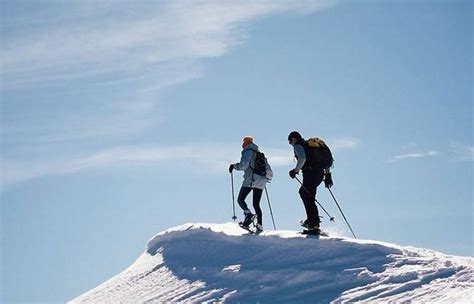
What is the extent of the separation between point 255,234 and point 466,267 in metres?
5.56

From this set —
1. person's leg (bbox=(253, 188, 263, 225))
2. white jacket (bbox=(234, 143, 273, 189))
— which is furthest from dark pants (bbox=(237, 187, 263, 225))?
white jacket (bbox=(234, 143, 273, 189))

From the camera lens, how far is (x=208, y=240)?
18562mm

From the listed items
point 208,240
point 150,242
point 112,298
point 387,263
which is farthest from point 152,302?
point 387,263


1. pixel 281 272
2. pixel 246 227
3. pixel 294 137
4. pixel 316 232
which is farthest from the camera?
pixel 246 227

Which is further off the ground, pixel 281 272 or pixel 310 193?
pixel 310 193

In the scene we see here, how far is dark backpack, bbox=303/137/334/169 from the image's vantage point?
57.2 ft

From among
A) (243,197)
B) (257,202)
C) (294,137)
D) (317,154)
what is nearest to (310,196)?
(317,154)

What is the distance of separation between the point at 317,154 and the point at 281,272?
127 inches

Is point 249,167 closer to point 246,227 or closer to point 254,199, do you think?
point 254,199

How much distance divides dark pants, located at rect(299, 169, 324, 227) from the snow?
756mm

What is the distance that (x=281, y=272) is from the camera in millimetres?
15836

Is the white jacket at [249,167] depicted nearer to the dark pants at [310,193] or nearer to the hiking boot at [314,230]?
the dark pants at [310,193]

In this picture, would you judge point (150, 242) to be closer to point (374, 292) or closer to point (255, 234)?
point (255, 234)

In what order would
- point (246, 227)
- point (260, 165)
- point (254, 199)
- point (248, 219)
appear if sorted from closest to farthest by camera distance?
point (246, 227) → point (248, 219) → point (260, 165) → point (254, 199)
